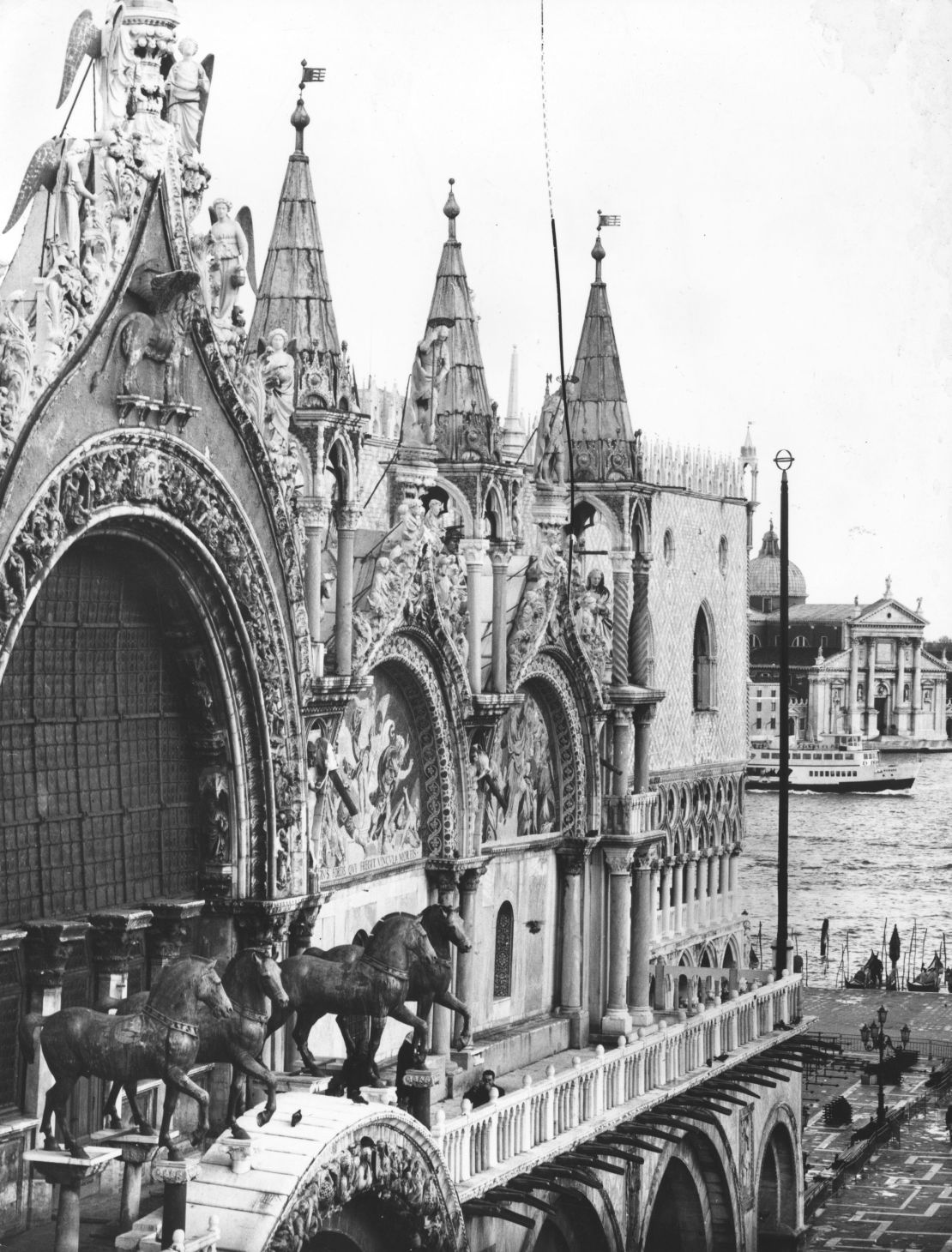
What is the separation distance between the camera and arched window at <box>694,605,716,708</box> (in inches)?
2094

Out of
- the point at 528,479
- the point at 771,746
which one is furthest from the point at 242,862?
the point at 771,746

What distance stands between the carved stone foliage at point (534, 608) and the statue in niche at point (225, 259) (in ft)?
30.5

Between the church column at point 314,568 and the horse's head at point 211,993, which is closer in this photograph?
the horse's head at point 211,993

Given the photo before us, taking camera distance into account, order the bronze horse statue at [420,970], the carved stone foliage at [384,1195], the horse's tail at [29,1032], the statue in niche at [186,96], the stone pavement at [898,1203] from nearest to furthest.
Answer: the horse's tail at [29,1032] → the carved stone foliage at [384,1195] → the statue in niche at [186,96] → the bronze horse statue at [420,970] → the stone pavement at [898,1203]

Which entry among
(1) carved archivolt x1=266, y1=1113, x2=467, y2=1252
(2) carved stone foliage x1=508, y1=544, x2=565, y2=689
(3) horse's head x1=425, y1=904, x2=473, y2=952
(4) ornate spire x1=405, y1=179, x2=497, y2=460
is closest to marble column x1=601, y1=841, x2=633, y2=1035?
(2) carved stone foliage x1=508, y1=544, x2=565, y2=689

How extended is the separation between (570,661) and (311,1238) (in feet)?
43.4

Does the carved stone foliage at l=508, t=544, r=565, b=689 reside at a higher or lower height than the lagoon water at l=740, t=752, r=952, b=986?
higher

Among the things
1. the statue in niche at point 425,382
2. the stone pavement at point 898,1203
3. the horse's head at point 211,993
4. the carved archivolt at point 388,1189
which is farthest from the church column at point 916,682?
the horse's head at point 211,993

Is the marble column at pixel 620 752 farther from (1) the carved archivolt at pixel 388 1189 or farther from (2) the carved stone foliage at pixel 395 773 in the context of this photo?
(1) the carved archivolt at pixel 388 1189

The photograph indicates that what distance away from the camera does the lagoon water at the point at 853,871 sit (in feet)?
313

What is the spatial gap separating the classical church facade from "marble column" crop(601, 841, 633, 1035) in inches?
1.8

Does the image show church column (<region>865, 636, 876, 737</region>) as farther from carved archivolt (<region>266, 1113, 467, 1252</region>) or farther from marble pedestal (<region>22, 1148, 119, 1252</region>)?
marble pedestal (<region>22, 1148, 119, 1252</region>)

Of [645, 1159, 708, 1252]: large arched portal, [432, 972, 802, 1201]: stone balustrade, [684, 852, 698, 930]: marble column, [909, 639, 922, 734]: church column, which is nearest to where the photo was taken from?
[432, 972, 802, 1201]: stone balustrade

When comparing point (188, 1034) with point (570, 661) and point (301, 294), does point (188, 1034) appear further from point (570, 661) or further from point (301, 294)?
point (570, 661)
